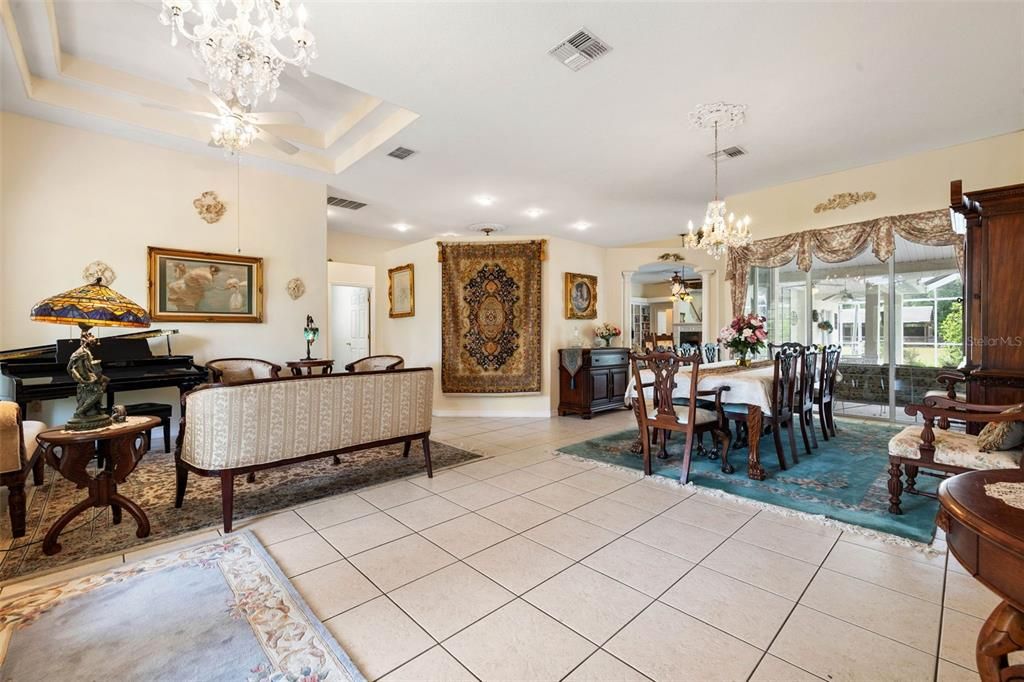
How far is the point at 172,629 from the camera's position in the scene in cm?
156

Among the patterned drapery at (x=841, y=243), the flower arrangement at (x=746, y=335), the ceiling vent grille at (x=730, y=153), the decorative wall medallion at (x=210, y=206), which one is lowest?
the flower arrangement at (x=746, y=335)

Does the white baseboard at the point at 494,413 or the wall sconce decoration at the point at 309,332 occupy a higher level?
the wall sconce decoration at the point at 309,332

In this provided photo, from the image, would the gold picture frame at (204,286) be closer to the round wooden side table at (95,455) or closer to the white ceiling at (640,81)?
the white ceiling at (640,81)

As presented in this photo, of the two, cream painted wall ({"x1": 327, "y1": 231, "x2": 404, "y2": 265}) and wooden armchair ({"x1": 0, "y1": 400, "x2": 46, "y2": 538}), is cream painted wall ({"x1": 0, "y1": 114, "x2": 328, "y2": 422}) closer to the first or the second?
wooden armchair ({"x1": 0, "y1": 400, "x2": 46, "y2": 538})

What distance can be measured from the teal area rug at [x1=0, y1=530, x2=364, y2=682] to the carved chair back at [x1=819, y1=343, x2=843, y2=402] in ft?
15.7

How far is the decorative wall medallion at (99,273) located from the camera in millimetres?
3854

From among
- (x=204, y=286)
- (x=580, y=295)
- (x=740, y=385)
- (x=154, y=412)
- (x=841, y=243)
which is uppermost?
(x=841, y=243)

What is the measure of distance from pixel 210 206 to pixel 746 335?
5764mm

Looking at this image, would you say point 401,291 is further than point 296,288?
Yes

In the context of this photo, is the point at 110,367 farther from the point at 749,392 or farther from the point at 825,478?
the point at 825,478

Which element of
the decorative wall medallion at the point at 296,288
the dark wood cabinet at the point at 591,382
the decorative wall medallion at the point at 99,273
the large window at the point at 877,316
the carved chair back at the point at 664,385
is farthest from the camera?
the dark wood cabinet at the point at 591,382

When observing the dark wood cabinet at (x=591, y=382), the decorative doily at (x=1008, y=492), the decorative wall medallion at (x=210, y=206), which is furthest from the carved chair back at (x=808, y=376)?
the decorative wall medallion at (x=210, y=206)

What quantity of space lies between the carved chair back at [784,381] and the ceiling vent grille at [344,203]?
18.0 feet

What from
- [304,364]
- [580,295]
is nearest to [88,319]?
[304,364]
